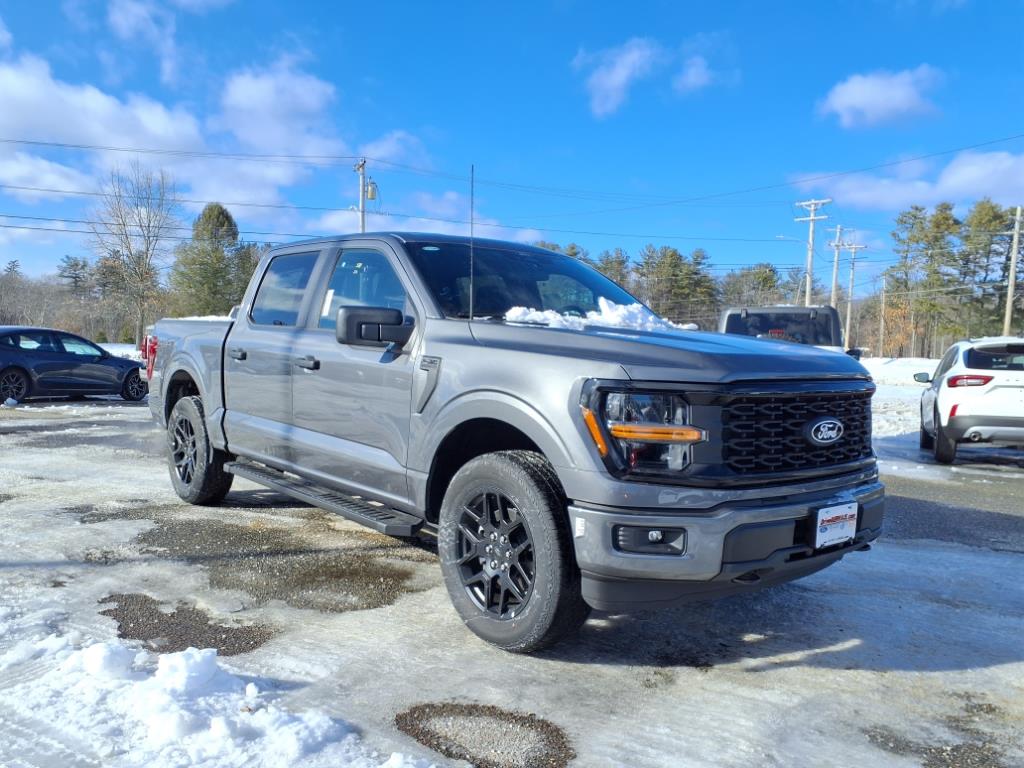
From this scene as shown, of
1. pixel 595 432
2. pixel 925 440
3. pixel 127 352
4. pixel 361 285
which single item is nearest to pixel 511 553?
pixel 595 432

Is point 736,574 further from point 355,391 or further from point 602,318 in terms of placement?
point 355,391

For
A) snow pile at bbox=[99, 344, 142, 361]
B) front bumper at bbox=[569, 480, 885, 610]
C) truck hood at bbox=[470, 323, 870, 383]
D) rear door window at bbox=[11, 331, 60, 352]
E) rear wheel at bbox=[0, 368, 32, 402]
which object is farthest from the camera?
snow pile at bbox=[99, 344, 142, 361]

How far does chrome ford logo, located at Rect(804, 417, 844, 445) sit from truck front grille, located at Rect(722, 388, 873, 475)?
0.02 meters

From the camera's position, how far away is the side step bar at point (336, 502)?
3799mm

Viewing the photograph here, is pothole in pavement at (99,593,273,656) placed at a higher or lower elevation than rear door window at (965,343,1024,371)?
lower

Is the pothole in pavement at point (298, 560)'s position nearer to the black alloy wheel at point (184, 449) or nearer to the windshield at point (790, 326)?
the black alloy wheel at point (184, 449)

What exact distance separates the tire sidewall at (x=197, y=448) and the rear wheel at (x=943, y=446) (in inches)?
321

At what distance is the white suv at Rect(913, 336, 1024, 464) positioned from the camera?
338 inches

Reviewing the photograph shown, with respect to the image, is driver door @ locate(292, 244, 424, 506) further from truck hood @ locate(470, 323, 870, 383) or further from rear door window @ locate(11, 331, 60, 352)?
rear door window @ locate(11, 331, 60, 352)

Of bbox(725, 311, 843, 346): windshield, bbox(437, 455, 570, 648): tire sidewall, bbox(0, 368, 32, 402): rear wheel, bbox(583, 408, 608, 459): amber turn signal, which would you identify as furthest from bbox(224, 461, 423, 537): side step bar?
bbox(0, 368, 32, 402): rear wheel

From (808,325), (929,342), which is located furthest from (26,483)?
(929,342)

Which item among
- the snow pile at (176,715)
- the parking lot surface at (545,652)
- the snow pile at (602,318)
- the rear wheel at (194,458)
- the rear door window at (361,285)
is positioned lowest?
the parking lot surface at (545,652)

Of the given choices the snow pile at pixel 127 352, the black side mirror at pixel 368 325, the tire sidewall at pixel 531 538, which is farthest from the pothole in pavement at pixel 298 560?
the snow pile at pixel 127 352

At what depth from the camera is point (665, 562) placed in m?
2.83
